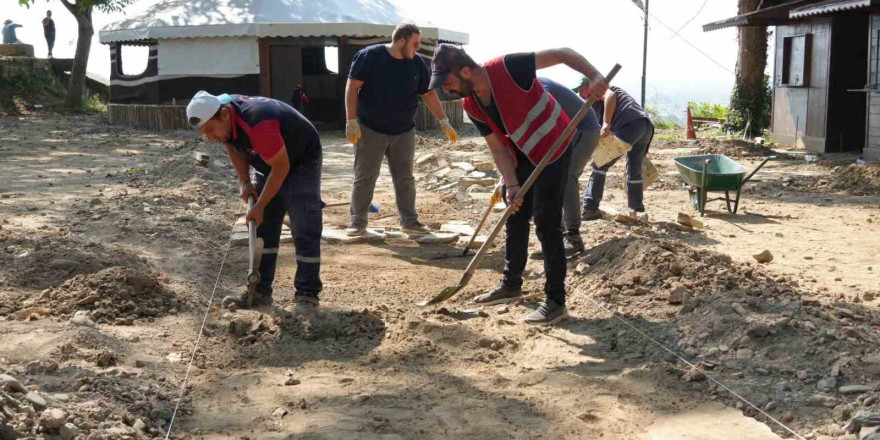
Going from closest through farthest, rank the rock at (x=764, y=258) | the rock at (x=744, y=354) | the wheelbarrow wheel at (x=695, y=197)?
the rock at (x=744, y=354), the rock at (x=764, y=258), the wheelbarrow wheel at (x=695, y=197)

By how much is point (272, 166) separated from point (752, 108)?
14.9 meters

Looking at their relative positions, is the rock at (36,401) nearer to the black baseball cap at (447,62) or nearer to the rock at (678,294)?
the black baseball cap at (447,62)

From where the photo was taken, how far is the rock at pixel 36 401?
10.8 feet

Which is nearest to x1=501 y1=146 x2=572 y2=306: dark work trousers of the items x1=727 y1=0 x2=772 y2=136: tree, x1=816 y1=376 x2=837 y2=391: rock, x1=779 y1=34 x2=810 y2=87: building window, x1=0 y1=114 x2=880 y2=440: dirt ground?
x1=0 y1=114 x2=880 y2=440: dirt ground

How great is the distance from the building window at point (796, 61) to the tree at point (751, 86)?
3.67ft

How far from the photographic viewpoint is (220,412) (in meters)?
3.74

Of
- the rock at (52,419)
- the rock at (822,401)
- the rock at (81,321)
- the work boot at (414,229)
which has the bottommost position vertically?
the rock at (822,401)

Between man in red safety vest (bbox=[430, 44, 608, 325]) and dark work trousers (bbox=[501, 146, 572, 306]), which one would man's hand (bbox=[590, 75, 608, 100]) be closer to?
man in red safety vest (bbox=[430, 44, 608, 325])

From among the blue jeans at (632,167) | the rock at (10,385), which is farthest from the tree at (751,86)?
the rock at (10,385)

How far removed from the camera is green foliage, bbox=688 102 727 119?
22.2m

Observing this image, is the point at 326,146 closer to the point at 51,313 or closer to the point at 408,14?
the point at 408,14

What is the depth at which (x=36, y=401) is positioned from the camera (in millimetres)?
3289

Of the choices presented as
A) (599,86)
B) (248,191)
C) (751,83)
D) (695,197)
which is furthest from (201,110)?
(751,83)

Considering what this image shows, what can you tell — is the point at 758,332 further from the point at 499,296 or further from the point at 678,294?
the point at 499,296
